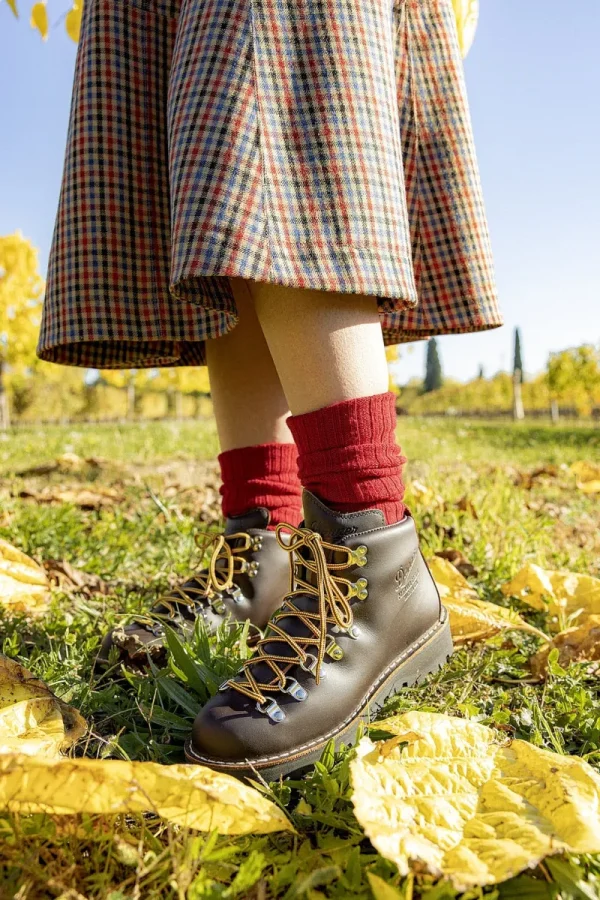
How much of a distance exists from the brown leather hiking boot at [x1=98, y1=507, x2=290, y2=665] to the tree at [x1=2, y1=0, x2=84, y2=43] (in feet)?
4.23

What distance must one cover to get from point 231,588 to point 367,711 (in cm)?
42

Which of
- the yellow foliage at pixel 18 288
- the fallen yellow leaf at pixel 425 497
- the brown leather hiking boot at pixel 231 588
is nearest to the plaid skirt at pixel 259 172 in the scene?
the brown leather hiking boot at pixel 231 588

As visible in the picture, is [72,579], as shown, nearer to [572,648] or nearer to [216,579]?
[216,579]

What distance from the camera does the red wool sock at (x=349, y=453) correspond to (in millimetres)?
1015

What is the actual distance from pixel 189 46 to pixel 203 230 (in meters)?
0.30

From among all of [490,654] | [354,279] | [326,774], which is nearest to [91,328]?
[354,279]

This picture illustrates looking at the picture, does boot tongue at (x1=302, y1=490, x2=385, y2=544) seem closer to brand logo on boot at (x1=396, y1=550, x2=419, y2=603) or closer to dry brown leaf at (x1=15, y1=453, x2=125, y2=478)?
brand logo on boot at (x1=396, y1=550, x2=419, y2=603)

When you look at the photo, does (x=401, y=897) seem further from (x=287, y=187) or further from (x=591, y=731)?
(x=287, y=187)

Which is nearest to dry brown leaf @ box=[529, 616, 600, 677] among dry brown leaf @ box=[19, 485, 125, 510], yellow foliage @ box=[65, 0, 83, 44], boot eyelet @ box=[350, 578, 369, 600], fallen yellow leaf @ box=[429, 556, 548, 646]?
fallen yellow leaf @ box=[429, 556, 548, 646]

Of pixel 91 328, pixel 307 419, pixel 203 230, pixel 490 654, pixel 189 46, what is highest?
pixel 189 46

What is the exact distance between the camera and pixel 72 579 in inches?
64.6

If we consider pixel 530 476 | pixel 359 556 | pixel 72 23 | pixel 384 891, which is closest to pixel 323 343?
pixel 359 556

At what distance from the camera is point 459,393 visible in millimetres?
39250

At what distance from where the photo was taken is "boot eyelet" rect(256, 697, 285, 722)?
2.92 feet
